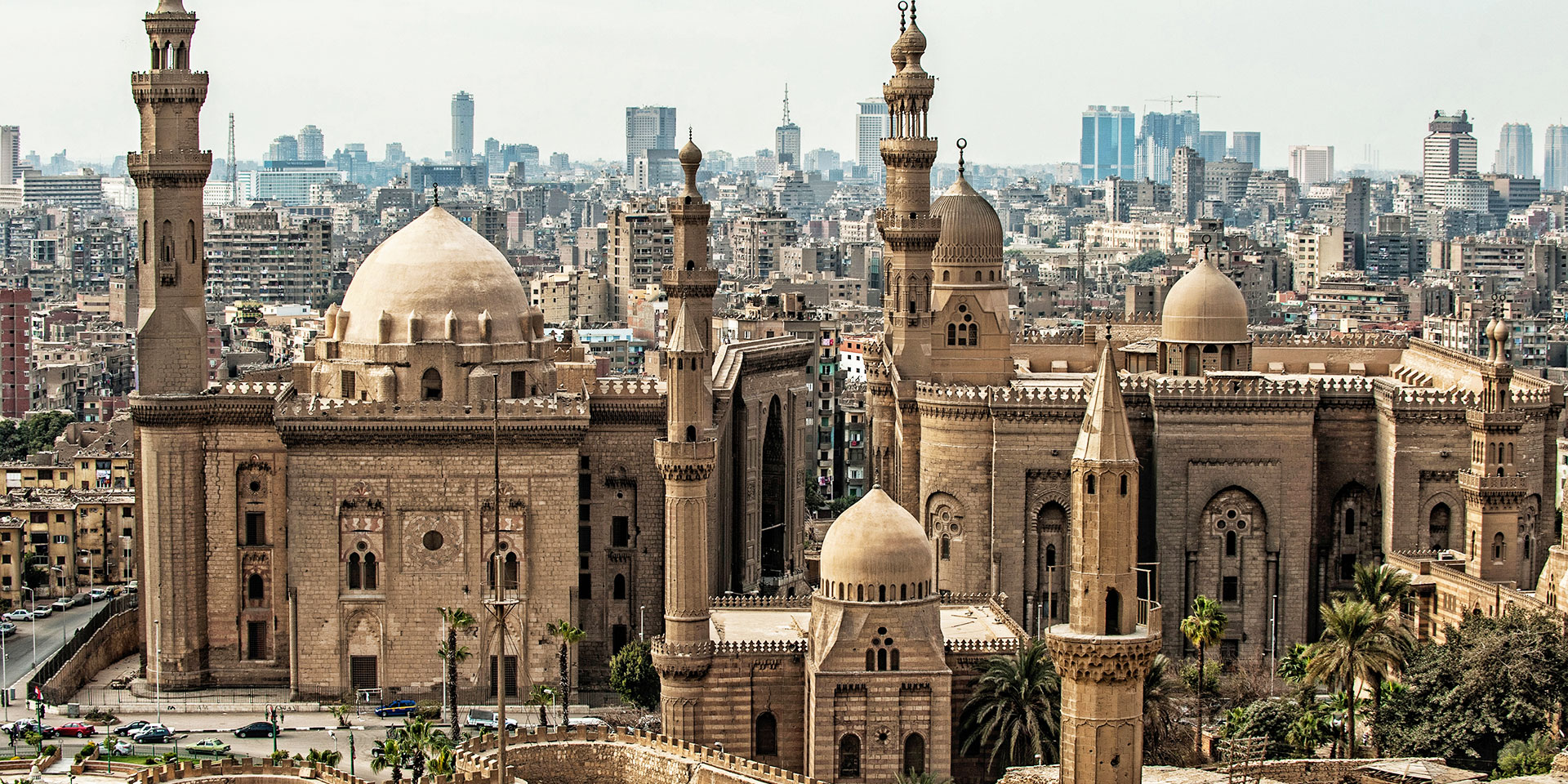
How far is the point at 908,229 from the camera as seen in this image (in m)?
60.0

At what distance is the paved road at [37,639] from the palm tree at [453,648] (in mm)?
10052

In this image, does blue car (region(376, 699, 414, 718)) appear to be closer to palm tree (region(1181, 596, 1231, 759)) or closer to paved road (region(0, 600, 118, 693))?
paved road (region(0, 600, 118, 693))

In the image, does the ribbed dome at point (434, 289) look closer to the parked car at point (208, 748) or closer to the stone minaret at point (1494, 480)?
the parked car at point (208, 748)

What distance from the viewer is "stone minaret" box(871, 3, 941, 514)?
59.7 meters

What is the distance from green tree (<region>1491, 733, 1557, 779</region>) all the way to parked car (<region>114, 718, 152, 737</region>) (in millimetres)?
27304

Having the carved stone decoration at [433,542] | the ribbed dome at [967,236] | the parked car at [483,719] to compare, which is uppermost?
the ribbed dome at [967,236]

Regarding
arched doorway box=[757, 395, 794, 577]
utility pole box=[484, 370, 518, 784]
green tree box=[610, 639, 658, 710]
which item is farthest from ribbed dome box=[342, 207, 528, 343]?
arched doorway box=[757, 395, 794, 577]

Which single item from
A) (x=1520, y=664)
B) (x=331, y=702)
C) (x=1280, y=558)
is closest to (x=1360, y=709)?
(x=1520, y=664)

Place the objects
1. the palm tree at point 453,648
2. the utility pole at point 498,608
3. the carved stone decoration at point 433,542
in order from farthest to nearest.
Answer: the carved stone decoration at point 433,542 < the palm tree at point 453,648 < the utility pole at point 498,608

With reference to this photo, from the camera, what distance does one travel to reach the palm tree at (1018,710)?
48.2m

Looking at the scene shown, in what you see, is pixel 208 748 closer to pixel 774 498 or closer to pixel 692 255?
pixel 692 255

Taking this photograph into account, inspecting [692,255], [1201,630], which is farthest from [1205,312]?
[692,255]

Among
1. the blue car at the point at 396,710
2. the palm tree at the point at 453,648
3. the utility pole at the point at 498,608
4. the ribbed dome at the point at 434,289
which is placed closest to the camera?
the utility pole at the point at 498,608

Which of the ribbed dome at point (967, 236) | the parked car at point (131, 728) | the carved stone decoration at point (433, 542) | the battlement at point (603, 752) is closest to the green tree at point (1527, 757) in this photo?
the battlement at point (603, 752)
